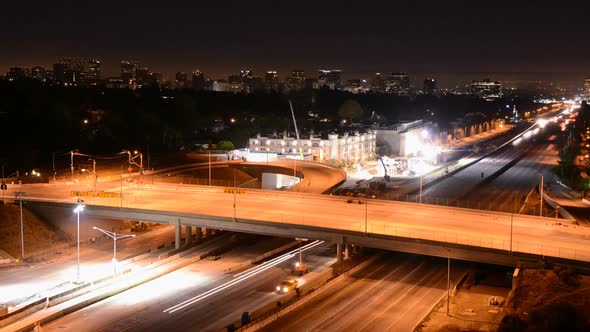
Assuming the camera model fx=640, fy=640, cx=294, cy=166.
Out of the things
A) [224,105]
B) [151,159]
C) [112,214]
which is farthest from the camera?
[224,105]

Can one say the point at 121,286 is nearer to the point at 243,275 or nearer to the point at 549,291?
the point at 243,275

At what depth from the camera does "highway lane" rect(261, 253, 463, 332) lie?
27578 millimetres

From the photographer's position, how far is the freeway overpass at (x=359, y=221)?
32.3 meters

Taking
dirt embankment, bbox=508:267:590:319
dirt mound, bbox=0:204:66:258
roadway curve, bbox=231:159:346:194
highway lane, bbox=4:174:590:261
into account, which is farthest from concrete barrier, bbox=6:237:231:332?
roadway curve, bbox=231:159:346:194

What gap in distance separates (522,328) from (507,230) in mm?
11891

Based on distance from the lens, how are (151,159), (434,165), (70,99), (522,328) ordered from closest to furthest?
(522,328)
(151,159)
(434,165)
(70,99)

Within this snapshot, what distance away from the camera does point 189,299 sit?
31062 millimetres

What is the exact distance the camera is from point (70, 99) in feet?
354

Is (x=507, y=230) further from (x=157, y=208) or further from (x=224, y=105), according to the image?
(x=224, y=105)

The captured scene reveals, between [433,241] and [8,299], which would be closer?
[8,299]

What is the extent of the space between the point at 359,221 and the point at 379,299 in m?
7.92

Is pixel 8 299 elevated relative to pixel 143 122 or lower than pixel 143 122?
lower

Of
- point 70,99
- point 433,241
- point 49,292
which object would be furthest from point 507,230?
point 70,99

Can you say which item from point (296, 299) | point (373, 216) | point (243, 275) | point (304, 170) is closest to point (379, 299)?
point (296, 299)
